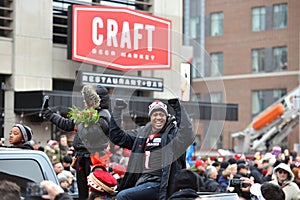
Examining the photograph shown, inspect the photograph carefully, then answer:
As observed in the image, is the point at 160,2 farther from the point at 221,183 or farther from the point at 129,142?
the point at 129,142

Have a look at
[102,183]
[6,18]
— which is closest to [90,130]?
[102,183]

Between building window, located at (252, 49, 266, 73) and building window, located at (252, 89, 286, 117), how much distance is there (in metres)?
1.69

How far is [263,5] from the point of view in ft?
166

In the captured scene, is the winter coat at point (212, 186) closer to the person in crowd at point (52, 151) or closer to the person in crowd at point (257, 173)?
the person in crowd at point (257, 173)

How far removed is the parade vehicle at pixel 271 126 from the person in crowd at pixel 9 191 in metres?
33.1

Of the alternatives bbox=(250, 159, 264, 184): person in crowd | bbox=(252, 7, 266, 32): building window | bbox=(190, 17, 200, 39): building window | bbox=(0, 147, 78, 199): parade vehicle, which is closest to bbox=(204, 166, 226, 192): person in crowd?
A: bbox=(250, 159, 264, 184): person in crowd

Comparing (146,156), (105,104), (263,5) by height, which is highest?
(263,5)

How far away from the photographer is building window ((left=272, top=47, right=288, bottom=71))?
4975 cm

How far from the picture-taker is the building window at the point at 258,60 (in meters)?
51.0

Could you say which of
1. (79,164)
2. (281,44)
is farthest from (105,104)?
(281,44)

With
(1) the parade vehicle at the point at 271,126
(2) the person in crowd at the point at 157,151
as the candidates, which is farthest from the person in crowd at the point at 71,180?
(1) the parade vehicle at the point at 271,126

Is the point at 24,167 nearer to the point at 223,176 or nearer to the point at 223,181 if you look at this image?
the point at 223,181

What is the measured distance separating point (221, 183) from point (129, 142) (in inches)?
237

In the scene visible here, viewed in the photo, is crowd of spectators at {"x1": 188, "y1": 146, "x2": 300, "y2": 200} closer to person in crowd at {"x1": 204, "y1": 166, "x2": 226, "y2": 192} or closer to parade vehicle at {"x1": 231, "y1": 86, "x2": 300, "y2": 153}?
person in crowd at {"x1": 204, "y1": 166, "x2": 226, "y2": 192}
